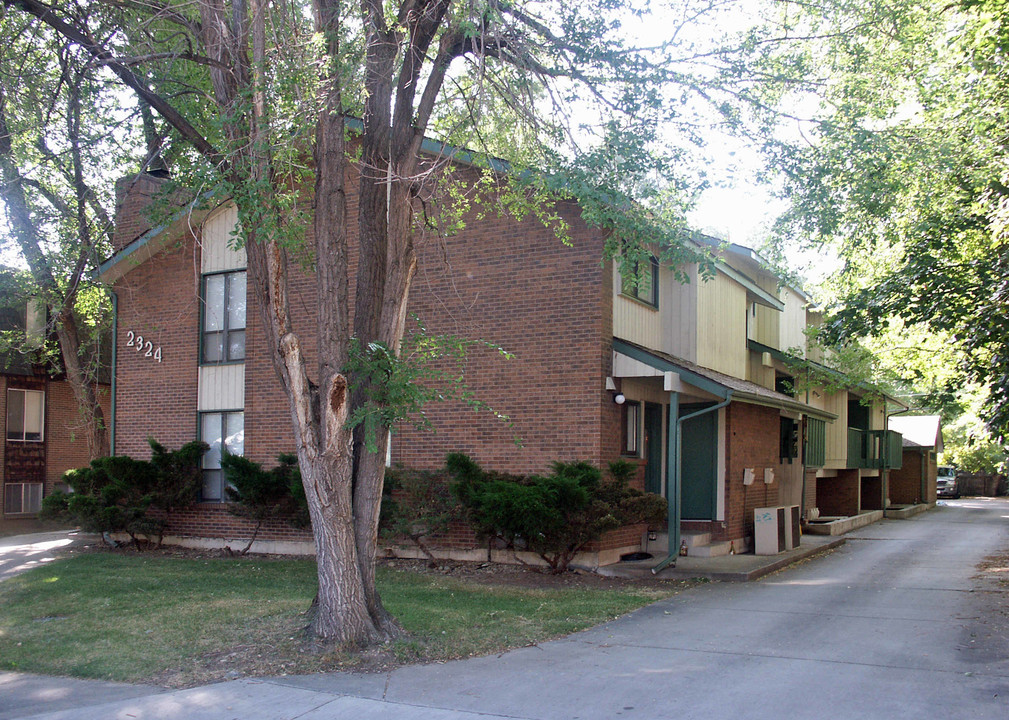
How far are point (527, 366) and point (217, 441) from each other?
7014mm

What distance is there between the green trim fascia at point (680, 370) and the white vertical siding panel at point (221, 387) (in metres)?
7.77

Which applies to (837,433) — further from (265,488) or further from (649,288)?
(265,488)

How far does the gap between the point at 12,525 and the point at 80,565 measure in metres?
11.3

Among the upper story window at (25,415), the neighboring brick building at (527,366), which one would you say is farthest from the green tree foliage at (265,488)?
the upper story window at (25,415)

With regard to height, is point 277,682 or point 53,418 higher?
point 53,418

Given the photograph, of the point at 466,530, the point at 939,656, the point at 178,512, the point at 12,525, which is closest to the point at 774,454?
the point at 466,530

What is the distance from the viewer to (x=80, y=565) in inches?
589

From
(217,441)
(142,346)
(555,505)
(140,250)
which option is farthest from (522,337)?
(142,346)

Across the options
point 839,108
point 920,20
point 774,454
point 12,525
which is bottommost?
point 12,525

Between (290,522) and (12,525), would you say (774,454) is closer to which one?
(290,522)

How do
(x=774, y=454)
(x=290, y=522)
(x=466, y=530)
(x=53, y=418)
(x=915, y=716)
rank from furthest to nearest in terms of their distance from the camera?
1. (x=53, y=418)
2. (x=774, y=454)
3. (x=290, y=522)
4. (x=466, y=530)
5. (x=915, y=716)

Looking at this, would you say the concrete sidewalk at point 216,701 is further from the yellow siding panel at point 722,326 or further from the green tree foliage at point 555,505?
the yellow siding panel at point 722,326

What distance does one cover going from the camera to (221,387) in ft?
57.2

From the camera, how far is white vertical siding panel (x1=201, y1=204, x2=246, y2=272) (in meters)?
17.6
